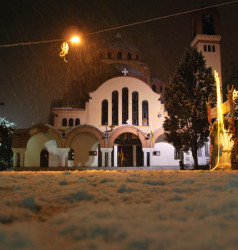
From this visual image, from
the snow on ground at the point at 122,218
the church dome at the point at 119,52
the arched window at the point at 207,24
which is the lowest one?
the snow on ground at the point at 122,218

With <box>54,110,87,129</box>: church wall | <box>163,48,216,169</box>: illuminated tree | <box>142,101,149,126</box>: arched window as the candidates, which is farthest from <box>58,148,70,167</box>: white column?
<box>163,48,216,169</box>: illuminated tree

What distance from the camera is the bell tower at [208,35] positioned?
35125 mm

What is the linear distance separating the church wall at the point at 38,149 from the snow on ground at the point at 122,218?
2866cm

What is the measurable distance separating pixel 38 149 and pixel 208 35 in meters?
25.7

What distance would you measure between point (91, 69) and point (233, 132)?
97.7ft

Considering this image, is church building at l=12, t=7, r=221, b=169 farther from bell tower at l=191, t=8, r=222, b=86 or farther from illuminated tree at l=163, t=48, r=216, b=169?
bell tower at l=191, t=8, r=222, b=86

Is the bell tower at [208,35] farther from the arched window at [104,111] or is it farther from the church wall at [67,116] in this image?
the church wall at [67,116]

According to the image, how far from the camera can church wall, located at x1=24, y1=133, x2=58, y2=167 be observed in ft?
103

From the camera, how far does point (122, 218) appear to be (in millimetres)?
2518

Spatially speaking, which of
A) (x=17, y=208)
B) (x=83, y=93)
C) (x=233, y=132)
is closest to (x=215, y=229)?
(x=17, y=208)

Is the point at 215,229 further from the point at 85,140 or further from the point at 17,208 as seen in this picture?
the point at 85,140

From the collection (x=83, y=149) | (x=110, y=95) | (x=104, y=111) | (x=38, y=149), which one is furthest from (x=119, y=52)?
(x=38, y=149)

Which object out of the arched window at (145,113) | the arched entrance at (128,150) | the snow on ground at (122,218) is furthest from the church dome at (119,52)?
the snow on ground at (122,218)

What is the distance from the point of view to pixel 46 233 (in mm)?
2264
